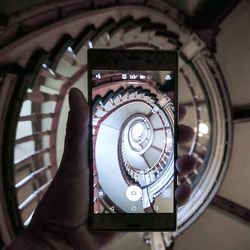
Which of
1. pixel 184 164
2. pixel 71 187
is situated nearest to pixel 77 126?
pixel 71 187

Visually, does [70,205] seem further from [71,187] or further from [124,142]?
[124,142]

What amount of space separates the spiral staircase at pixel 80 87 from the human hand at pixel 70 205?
6 centimetres

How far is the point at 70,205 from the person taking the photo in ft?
3.83

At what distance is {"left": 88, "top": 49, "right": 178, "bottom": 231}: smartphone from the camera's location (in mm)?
1177

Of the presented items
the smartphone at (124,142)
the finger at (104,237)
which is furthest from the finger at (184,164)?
the finger at (104,237)

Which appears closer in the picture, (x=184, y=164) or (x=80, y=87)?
(x=184, y=164)

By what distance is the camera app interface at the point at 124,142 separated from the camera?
47.7 inches

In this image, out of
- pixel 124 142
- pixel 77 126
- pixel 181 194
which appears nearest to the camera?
pixel 77 126

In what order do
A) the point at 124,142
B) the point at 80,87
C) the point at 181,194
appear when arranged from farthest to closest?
the point at 80,87 → the point at 124,142 → the point at 181,194

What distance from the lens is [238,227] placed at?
8.51 ft

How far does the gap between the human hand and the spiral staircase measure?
0.19 ft

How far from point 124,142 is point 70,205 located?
0.99 feet

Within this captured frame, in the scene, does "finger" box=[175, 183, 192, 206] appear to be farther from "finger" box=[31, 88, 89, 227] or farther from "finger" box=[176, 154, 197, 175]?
"finger" box=[31, 88, 89, 227]

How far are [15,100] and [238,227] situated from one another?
5.33 ft
